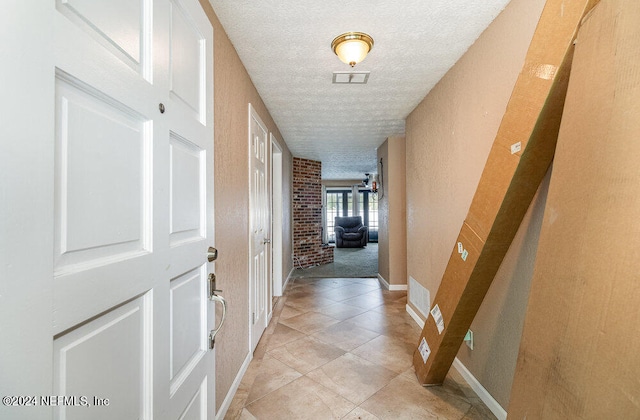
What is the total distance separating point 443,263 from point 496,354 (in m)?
0.80

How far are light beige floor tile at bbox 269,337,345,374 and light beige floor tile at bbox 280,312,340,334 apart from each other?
0.25m

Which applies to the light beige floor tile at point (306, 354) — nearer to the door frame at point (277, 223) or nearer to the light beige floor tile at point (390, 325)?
the light beige floor tile at point (390, 325)

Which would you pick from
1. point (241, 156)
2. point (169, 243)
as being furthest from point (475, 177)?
point (169, 243)

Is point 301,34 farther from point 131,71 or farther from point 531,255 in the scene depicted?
point 531,255

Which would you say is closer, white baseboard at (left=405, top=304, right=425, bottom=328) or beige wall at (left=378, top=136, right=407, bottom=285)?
white baseboard at (left=405, top=304, right=425, bottom=328)

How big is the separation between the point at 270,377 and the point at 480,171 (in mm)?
2017

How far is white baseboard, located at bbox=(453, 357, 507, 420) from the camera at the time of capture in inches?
60.2

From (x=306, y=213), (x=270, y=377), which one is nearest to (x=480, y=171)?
(x=270, y=377)

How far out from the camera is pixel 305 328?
2789mm

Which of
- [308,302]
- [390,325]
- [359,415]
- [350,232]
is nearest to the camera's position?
[359,415]

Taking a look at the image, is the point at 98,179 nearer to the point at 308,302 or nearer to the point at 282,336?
the point at 282,336

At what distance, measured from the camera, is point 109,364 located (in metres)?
0.59

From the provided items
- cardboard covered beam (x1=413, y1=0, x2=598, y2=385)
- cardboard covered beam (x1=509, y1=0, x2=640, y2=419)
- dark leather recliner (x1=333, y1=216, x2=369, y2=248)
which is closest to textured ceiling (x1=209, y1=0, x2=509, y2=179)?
cardboard covered beam (x1=413, y1=0, x2=598, y2=385)

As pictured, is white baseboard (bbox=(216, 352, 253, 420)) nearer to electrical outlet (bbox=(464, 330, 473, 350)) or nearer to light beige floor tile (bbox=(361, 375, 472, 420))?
light beige floor tile (bbox=(361, 375, 472, 420))
